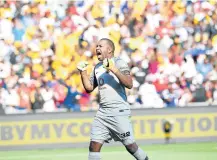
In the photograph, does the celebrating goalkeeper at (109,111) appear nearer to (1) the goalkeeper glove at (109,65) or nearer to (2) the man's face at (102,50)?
(2) the man's face at (102,50)

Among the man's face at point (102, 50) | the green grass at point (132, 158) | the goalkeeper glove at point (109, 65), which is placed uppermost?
the man's face at point (102, 50)

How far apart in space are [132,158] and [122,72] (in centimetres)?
496

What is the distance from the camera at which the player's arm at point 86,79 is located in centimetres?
823

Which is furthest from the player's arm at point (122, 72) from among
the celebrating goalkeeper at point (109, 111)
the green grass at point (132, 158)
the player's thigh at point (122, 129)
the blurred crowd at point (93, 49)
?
the blurred crowd at point (93, 49)

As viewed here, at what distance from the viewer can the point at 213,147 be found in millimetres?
14516

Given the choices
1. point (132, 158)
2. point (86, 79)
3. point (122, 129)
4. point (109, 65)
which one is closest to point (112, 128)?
point (122, 129)

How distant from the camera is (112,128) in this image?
8461 mm

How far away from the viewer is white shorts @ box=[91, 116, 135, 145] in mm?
8422

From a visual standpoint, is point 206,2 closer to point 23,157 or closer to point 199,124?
point 199,124

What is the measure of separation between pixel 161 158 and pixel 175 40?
6.72 metres

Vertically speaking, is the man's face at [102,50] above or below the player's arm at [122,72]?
above

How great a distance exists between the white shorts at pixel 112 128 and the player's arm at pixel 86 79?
0.41 m

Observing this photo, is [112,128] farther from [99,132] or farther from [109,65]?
[109,65]

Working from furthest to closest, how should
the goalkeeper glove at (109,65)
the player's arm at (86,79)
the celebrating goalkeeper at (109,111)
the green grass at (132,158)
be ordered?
the green grass at (132,158)
the celebrating goalkeeper at (109,111)
the player's arm at (86,79)
the goalkeeper glove at (109,65)
